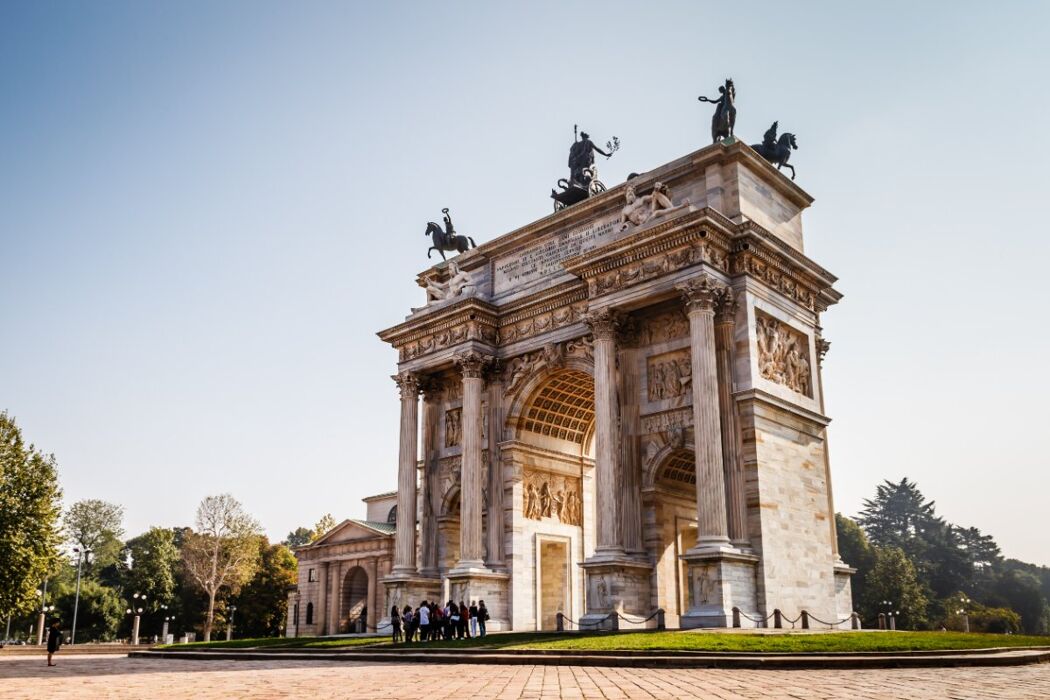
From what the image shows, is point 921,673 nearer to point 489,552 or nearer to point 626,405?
point 626,405

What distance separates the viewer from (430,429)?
36.0 meters

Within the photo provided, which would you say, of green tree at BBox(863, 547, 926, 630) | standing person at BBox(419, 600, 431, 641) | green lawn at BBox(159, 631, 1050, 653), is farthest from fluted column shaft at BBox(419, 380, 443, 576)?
green tree at BBox(863, 547, 926, 630)

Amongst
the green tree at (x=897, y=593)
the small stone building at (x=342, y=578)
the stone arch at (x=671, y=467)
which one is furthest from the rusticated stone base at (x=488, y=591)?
the green tree at (x=897, y=593)

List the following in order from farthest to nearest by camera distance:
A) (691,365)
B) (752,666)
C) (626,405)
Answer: (626,405), (691,365), (752,666)

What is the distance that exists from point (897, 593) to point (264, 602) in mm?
53400

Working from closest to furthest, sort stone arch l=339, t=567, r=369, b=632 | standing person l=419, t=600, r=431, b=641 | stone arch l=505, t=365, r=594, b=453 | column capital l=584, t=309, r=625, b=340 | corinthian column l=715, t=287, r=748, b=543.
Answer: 1. corinthian column l=715, t=287, r=748, b=543
2. standing person l=419, t=600, r=431, b=641
3. column capital l=584, t=309, r=625, b=340
4. stone arch l=505, t=365, r=594, b=453
5. stone arch l=339, t=567, r=369, b=632

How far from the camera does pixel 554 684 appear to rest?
12438 millimetres

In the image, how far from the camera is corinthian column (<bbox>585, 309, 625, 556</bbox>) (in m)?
27.2

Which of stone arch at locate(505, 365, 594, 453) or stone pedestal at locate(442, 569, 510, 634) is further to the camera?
stone arch at locate(505, 365, 594, 453)

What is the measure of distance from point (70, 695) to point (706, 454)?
17496 millimetres

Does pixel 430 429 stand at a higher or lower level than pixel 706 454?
higher

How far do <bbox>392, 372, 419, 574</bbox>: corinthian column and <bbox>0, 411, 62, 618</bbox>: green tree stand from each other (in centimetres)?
1919

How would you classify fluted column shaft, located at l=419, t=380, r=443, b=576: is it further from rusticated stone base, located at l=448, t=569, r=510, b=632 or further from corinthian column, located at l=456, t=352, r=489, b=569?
rusticated stone base, located at l=448, t=569, r=510, b=632

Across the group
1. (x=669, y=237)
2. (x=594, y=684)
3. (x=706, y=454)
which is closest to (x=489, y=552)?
(x=706, y=454)
